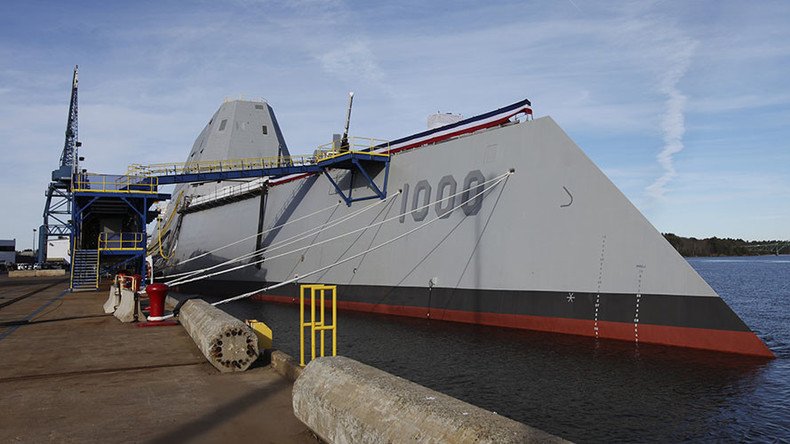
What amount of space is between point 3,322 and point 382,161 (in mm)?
15063

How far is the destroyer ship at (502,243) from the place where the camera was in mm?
14992

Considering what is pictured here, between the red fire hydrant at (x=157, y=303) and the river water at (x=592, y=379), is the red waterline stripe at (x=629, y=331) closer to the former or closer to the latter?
the river water at (x=592, y=379)

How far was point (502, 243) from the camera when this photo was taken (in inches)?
724

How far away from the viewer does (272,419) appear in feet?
22.6

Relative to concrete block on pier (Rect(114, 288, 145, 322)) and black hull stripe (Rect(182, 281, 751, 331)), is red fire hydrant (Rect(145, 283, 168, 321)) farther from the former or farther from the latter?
black hull stripe (Rect(182, 281, 751, 331))

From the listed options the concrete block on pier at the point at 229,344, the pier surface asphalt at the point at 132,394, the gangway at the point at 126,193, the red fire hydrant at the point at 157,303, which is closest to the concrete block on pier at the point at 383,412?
the pier surface asphalt at the point at 132,394

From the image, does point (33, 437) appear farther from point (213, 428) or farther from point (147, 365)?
point (147, 365)

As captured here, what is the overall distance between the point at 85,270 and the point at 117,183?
5.50m

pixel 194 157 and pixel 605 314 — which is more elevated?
pixel 194 157

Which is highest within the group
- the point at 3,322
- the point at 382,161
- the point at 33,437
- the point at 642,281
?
the point at 382,161

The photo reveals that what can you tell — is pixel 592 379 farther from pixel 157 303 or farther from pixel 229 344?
pixel 157 303

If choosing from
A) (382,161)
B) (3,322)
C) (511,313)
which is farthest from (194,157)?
(511,313)

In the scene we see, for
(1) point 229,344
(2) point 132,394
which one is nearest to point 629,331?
(1) point 229,344

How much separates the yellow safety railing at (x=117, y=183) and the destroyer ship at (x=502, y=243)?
881 centimetres
